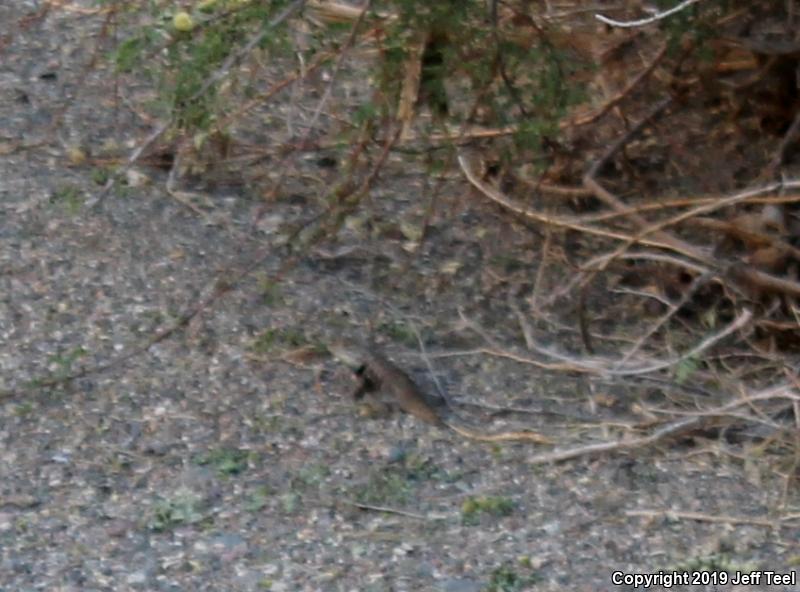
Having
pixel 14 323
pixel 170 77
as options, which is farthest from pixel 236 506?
pixel 170 77

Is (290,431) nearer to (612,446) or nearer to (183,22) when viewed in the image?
(612,446)

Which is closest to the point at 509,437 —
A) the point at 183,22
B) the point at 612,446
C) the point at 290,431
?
the point at 612,446

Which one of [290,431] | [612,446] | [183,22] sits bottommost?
[290,431]

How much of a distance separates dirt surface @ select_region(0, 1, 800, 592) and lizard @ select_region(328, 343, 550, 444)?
38mm

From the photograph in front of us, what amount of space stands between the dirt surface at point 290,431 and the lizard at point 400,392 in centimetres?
4

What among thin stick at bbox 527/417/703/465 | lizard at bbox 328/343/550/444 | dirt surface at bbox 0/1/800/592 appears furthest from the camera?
lizard at bbox 328/343/550/444

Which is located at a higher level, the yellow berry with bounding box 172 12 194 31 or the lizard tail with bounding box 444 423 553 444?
the yellow berry with bounding box 172 12 194 31

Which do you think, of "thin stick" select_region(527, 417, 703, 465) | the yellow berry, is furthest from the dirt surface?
the yellow berry

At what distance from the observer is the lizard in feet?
12.1

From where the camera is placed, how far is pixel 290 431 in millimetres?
3691

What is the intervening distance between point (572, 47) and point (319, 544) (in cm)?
178

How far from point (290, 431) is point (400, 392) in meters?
0.29

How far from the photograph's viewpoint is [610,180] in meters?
4.67

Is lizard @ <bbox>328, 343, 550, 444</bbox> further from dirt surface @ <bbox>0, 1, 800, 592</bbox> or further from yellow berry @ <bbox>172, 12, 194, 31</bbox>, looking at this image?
yellow berry @ <bbox>172, 12, 194, 31</bbox>
